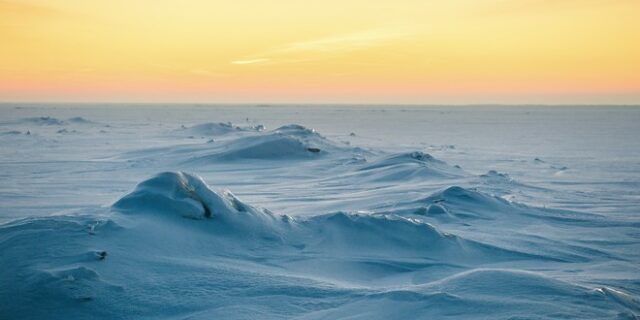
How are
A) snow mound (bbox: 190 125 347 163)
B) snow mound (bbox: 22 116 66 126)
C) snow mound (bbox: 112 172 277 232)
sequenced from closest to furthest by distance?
1. snow mound (bbox: 112 172 277 232)
2. snow mound (bbox: 190 125 347 163)
3. snow mound (bbox: 22 116 66 126)

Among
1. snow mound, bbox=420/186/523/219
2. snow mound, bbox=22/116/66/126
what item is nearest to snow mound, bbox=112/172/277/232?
snow mound, bbox=420/186/523/219

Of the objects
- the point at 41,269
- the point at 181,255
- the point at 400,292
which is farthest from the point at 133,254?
the point at 400,292

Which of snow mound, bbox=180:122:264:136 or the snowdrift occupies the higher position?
snow mound, bbox=180:122:264:136

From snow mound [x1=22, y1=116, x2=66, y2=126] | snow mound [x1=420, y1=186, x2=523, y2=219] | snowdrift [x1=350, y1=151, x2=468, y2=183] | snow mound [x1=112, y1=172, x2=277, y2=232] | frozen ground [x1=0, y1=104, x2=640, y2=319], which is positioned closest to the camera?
frozen ground [x1=0, y1=104, x2=640, y2=319]

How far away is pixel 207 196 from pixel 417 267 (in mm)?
2033

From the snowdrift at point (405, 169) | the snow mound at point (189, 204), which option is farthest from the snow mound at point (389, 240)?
the snowdrift at point (405, 169)

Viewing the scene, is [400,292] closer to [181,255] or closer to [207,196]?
[181,255]

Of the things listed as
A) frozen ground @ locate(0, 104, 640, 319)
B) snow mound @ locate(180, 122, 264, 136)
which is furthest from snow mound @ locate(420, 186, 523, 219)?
snow mound @ locate(180, 122, 264, 136)

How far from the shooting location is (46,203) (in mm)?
8336

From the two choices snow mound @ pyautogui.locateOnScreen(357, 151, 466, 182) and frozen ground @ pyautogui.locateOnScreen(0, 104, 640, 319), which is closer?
frozen ground @ pyautogui.locateOnScreen(0, 104, 640, 319)

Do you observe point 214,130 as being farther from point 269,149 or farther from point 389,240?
point 389,240

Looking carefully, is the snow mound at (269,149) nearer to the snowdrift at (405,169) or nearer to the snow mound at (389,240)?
the snowdrift at (405,169)

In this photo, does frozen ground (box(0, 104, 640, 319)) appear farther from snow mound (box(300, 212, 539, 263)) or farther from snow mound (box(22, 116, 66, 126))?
snow mound (box(22, 116, 66, 126))

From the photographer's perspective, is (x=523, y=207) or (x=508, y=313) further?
(x=523, y=207)
